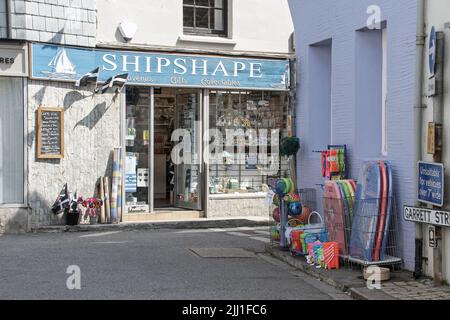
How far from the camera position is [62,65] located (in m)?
13.4

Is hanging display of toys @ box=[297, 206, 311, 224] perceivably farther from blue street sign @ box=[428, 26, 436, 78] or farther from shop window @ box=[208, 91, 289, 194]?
shop window @ box=[208, 91, 289, 194]

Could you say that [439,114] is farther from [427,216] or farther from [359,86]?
[359,86]

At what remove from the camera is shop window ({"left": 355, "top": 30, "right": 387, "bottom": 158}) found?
938cm

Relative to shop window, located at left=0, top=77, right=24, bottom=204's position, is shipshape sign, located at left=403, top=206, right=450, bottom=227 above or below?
below

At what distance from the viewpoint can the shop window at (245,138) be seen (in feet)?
50.7

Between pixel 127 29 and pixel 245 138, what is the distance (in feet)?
12.3

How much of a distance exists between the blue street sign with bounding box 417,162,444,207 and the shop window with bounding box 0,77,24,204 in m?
8.23

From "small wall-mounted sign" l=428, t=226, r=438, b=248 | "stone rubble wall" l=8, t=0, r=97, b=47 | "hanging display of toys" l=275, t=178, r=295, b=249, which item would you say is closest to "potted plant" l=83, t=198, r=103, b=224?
"stone rubble wall" l=8, t=0, r=97, b=47

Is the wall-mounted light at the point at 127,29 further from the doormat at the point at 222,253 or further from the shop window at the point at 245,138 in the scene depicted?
the doormat at the point at 222,253

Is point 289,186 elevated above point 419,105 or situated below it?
below

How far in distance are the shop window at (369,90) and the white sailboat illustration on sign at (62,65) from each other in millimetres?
6322

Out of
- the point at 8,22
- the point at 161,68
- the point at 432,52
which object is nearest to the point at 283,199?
the point at 432,52

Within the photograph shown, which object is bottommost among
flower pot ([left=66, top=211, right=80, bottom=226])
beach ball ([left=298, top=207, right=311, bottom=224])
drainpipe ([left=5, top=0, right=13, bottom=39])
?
flower pot ([left=66, top=211, right=80, bottom=226])

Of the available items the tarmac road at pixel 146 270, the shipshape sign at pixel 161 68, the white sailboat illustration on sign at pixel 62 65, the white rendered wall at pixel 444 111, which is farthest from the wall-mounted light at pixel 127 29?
the white rendered wall at pixel 444 111
